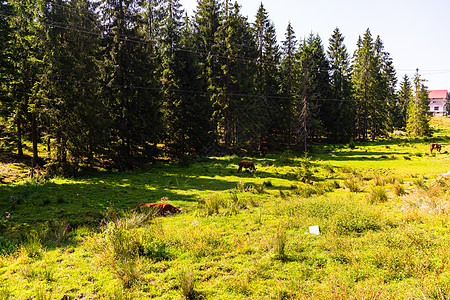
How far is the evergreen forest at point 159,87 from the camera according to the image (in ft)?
63.6

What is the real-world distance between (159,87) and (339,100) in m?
39.6

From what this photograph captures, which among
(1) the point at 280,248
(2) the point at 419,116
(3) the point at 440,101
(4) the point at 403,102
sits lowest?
(1) the point at 280,248

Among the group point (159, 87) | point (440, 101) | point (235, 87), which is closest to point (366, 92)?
point (235, 87)

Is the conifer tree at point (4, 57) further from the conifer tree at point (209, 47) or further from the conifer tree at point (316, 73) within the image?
the conifer tree at point (316, 73)

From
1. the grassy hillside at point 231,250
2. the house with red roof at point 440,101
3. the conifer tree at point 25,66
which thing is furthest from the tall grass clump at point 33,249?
the house with red roof at point 440,101

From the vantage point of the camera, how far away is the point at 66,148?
19.2m

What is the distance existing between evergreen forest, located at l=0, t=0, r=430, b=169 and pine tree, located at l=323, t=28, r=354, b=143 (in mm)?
222

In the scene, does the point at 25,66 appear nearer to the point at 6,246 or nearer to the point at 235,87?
the point at 6,246

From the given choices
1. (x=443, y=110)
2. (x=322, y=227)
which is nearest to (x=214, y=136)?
(x=322, y=227)

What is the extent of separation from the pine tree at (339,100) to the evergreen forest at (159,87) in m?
0.22

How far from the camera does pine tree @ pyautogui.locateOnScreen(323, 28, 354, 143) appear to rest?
157 ft

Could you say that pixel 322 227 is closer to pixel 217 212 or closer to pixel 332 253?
pixel 332 253

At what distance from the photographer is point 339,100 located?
48.8m

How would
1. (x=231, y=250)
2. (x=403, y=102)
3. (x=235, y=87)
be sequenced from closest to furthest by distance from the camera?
1. (x=231, y=250)
2. (x=235, y=87)
3. (x=403, y=102)
